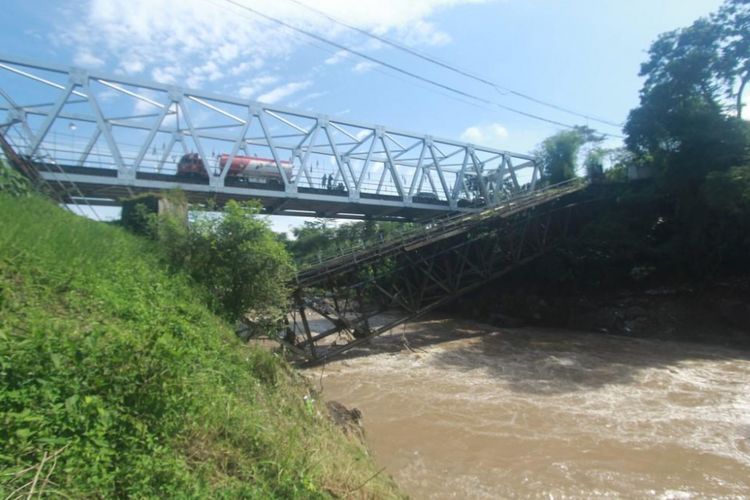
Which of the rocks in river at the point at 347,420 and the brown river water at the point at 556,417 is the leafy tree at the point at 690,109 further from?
the rocks in river at the point at 347,420

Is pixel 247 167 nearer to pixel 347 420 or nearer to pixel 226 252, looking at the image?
pixel 226 252

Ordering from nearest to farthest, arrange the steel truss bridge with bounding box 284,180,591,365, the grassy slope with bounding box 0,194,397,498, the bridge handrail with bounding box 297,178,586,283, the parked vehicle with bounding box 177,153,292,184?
the grassy slope with bounding box 0,194,397,498 < the bridge handrail with bounding box 297,178,586,283 < the steel truss bridge with bounding box 284,180,591,365 < the parked vehicle with bounding box 177,153,292,184

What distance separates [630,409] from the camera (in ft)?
35.3

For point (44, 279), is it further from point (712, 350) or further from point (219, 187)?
point (712, 350)

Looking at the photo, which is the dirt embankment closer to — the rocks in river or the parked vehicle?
the parked vehicle

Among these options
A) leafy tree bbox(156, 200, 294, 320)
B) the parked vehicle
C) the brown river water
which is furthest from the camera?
the parked vehicle

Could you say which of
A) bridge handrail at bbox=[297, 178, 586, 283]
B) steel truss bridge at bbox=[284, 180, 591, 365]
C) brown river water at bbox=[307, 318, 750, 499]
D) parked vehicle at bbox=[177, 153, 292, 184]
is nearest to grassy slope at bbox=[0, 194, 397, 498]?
brown river water at bbox=[307, 318, 750, 499]

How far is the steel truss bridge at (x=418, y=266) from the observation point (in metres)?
16.5

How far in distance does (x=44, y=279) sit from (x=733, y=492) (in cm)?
1060

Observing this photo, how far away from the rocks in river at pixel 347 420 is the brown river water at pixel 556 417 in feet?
3.16

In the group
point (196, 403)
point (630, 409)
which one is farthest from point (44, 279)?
point (630, 409)

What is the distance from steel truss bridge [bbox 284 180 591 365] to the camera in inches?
649

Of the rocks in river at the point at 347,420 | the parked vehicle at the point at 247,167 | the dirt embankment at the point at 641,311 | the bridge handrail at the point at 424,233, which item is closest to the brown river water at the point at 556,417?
the rocks in river at the point at 347,420

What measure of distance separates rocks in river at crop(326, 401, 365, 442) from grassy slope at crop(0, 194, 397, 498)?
61cm
